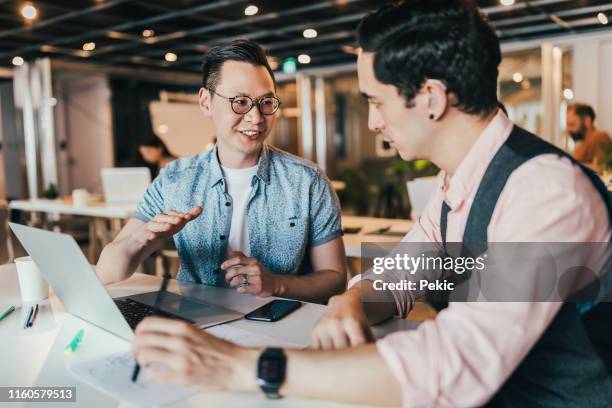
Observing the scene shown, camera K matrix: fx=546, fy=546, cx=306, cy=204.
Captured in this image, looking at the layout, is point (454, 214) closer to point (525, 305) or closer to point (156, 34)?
point (525, 305)

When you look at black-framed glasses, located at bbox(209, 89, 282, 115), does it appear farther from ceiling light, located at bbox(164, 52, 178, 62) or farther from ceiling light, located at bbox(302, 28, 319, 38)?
ceiling light, located at bbox(164, 52, 178, 62)

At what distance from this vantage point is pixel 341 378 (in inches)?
34.7

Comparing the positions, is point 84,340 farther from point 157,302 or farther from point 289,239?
point 289,239

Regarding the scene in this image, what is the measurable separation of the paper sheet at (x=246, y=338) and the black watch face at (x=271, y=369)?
0.31m

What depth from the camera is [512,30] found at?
8023 millimetres

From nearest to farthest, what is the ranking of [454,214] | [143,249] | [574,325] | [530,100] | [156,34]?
[574,325] < [454,214] < [143,249] < [156,34] < [530,100]

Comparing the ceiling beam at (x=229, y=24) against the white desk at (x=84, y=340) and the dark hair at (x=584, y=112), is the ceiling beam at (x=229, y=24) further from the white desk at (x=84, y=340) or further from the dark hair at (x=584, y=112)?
the white desk at (x=84, y=340)

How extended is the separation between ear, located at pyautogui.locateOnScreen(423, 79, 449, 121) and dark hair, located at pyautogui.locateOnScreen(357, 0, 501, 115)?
0.01 m

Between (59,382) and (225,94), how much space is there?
43.4 inches

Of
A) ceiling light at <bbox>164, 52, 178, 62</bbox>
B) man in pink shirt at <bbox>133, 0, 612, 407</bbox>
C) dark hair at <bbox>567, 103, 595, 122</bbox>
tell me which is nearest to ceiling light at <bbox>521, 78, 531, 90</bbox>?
dark hair at <bbox>567, 103, 595, 122</bbox>

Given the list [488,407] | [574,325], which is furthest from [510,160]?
[488,407]

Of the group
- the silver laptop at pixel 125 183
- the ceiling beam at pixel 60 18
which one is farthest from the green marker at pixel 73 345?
the ceiling beam at pixel 60 18

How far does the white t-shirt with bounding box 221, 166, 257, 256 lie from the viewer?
200 cm

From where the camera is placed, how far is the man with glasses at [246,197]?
187cm
